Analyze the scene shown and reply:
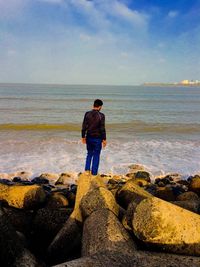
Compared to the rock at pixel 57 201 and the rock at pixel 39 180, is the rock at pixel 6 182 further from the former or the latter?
the rock at pixel 57 201

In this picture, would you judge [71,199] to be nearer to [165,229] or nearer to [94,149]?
[94,149]

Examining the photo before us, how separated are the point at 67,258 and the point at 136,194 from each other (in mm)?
2025

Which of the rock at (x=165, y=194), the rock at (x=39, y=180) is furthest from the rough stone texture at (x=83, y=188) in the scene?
the rock at (x=39, y=180)

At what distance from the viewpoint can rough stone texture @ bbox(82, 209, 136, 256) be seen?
358 centimetres

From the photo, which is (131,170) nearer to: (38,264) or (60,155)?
(60,155)

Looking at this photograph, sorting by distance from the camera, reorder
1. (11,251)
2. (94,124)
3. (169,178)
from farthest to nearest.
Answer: (169,178) → (94,124) → (11,251)

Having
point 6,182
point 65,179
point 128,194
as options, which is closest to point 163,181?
point 65,179

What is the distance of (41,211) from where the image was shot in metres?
5.14

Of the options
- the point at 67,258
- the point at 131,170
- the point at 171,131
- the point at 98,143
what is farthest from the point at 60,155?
the point at 171,131

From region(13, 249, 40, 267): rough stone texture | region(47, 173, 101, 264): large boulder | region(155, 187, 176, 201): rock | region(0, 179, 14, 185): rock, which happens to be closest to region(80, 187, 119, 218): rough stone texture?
region(47, 173, 101, 264): large boulder

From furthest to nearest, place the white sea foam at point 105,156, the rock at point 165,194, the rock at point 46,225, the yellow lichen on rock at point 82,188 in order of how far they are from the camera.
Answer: the white sea foam at point 105,156 < the rock at point 165,194 < the yellow lichen on rock at point 82,188 < the rock at point 46,225

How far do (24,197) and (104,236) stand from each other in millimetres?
2624

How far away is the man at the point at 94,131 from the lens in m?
7.70

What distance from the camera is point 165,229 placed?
3.66m
